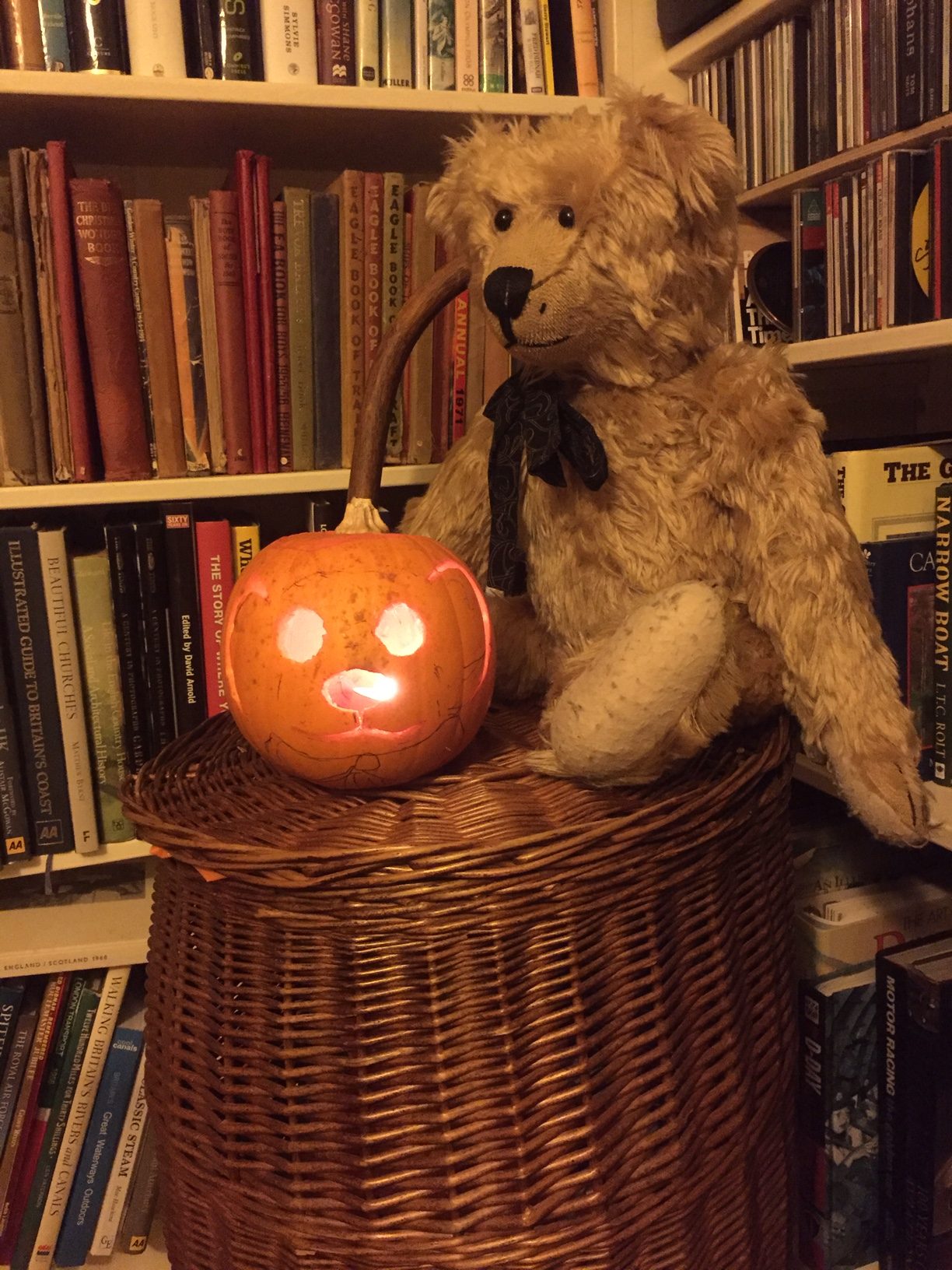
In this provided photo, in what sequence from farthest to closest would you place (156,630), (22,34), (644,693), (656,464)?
1. (156,630)
2. (22,34)
3. (656,464)
4. (644,693)

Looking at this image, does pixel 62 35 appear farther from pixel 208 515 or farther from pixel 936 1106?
pixel 936 1106

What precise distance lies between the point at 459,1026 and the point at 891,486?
60cm

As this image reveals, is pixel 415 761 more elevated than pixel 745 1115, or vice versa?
pixel 415 761

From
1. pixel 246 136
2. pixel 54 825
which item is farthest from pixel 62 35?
pixel 54 825

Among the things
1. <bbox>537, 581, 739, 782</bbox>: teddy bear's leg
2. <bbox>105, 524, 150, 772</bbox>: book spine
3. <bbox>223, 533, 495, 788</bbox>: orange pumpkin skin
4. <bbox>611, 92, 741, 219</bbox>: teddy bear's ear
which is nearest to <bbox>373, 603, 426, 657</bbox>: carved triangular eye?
<bbox>223, 533, 495, 788</bbox>: orange pumpkin skin

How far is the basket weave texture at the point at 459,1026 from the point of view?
0.53 metres

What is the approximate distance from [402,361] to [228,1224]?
0.61 meters

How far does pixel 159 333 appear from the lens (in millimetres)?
875

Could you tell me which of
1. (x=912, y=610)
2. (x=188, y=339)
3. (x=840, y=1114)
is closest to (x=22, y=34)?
(x=188, y=339)

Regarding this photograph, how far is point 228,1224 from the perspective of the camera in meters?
0.58

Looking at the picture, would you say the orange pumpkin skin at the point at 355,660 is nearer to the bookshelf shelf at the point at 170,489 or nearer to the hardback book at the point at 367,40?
the bookshelf shelf at the point at 170,489

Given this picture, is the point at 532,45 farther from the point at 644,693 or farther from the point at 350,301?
the point at 644,693

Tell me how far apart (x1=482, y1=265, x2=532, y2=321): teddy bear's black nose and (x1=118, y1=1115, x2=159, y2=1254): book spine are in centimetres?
89

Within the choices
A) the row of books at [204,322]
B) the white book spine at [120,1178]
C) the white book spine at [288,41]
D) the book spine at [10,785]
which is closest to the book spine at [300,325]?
the row of books at [204,322]
